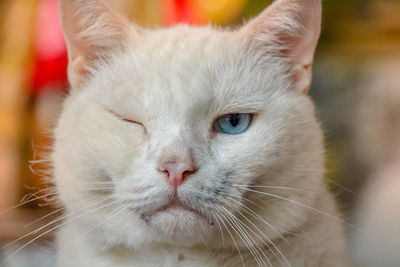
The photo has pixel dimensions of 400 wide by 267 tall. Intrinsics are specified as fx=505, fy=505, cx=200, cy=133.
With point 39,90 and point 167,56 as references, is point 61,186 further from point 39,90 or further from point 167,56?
point 39,90

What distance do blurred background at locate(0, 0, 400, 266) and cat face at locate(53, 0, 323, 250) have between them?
0.21m

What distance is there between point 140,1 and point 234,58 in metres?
0.98

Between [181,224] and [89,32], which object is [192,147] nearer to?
[181,224]

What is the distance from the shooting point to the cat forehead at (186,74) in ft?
3.07

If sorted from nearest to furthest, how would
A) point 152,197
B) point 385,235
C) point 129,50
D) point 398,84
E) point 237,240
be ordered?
point 152,197, point 237,240, point 129,50, point 385,235, point 398,84

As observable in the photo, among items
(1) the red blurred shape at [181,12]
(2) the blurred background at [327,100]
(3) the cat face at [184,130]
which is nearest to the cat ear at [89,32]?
(3) the cat face at [184,130]

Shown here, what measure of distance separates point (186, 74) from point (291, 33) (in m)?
0.27

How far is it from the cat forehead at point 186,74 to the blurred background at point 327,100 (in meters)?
0.30

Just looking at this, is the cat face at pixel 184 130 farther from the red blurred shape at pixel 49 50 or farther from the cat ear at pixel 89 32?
the red blurred shape at pixel 49 50

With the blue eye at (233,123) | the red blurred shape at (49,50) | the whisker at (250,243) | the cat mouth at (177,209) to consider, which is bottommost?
the whisker at (250,243)

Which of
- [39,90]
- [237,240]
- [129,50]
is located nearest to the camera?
[237,240]

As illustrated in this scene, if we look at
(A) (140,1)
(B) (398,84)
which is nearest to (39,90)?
(A) (140,1)

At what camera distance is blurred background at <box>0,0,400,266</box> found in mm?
1607

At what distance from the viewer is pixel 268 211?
98 centimetres
